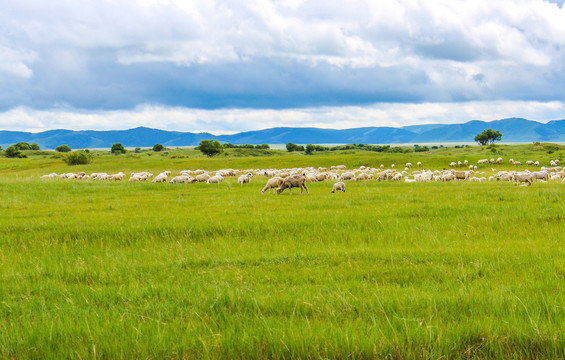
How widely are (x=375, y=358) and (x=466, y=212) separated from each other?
31.3ft

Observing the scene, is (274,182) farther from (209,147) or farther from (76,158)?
(209,147)

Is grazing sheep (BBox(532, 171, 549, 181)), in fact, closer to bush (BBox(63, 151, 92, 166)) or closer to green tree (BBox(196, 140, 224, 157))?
bush (BBox(63, 151, 92, 166))

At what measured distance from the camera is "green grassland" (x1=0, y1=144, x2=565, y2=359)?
3355 millimetres

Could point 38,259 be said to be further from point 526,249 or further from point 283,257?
point 526,249

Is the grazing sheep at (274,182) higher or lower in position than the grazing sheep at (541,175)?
higher

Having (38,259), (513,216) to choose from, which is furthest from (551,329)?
(38,259)

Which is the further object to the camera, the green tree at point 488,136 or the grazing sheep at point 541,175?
the green tree at point 488,136

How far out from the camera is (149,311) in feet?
14.1

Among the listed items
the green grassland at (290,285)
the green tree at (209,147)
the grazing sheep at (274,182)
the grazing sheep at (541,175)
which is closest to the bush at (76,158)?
the green tree at (209,147)

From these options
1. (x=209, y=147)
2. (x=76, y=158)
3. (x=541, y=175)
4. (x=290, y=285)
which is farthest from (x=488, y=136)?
(x=290, y=285)

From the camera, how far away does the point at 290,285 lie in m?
5.31

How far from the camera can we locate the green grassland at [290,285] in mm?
3355

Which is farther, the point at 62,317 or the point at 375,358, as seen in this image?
the point at 62,317

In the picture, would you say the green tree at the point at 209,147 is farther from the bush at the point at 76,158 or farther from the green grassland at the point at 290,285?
the green grassland at the point at 290,285
